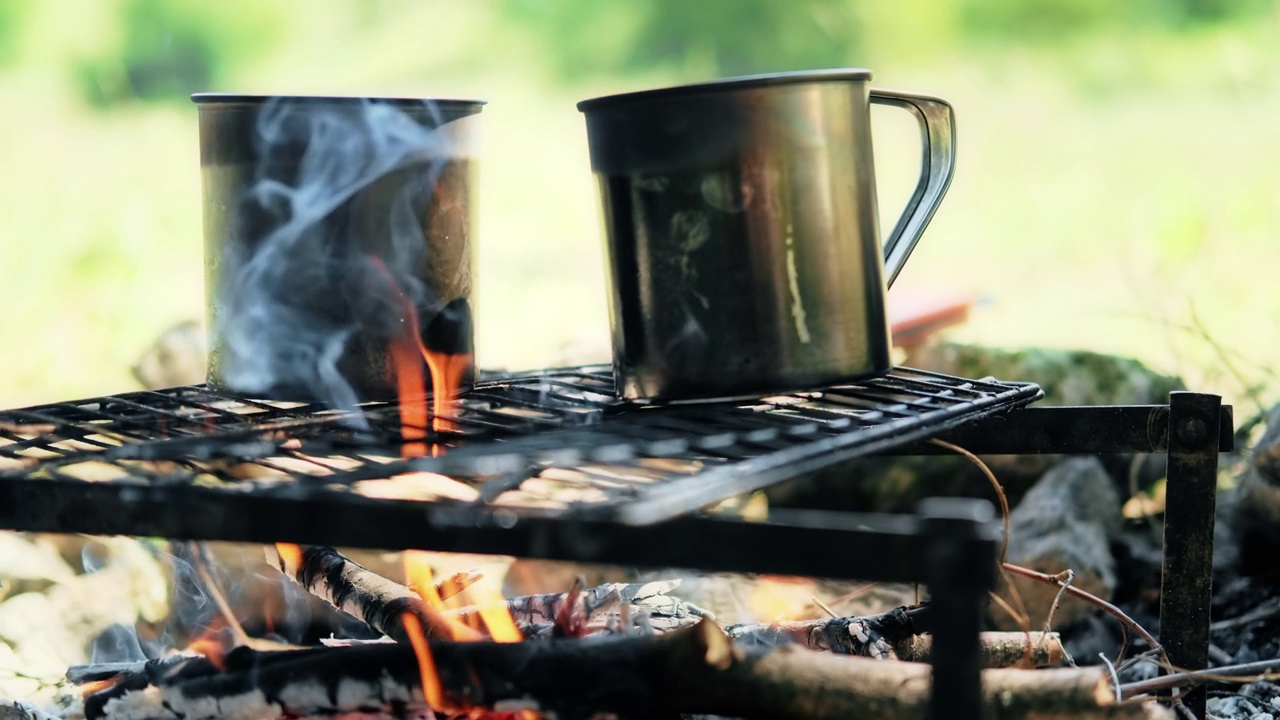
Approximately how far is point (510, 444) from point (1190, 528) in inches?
44.1

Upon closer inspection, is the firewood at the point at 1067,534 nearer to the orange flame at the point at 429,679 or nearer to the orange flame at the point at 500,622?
the orange flame at the point at 500,622

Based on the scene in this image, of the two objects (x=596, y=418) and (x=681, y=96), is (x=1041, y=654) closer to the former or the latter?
(x=596, y=418)

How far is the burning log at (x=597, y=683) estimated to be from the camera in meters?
1.27

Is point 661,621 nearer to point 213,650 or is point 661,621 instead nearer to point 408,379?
point 408,379

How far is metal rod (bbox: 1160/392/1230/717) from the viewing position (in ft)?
6.14

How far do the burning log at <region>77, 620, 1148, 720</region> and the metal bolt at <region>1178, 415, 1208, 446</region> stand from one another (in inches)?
27.9

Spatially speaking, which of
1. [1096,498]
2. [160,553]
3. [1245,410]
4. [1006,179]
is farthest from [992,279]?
[160,553]

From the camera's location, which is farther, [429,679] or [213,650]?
[213,650]

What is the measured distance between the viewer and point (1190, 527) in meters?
1.88

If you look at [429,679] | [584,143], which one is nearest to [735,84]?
[429,679]

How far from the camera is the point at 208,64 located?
23.1 feet

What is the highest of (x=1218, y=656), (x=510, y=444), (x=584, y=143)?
(x=584, y=143)

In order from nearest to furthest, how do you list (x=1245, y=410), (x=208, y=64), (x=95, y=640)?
(x=95, y=640) < (x=1245, y=410) < (x=208, y=64)

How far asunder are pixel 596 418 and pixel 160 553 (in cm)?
159
